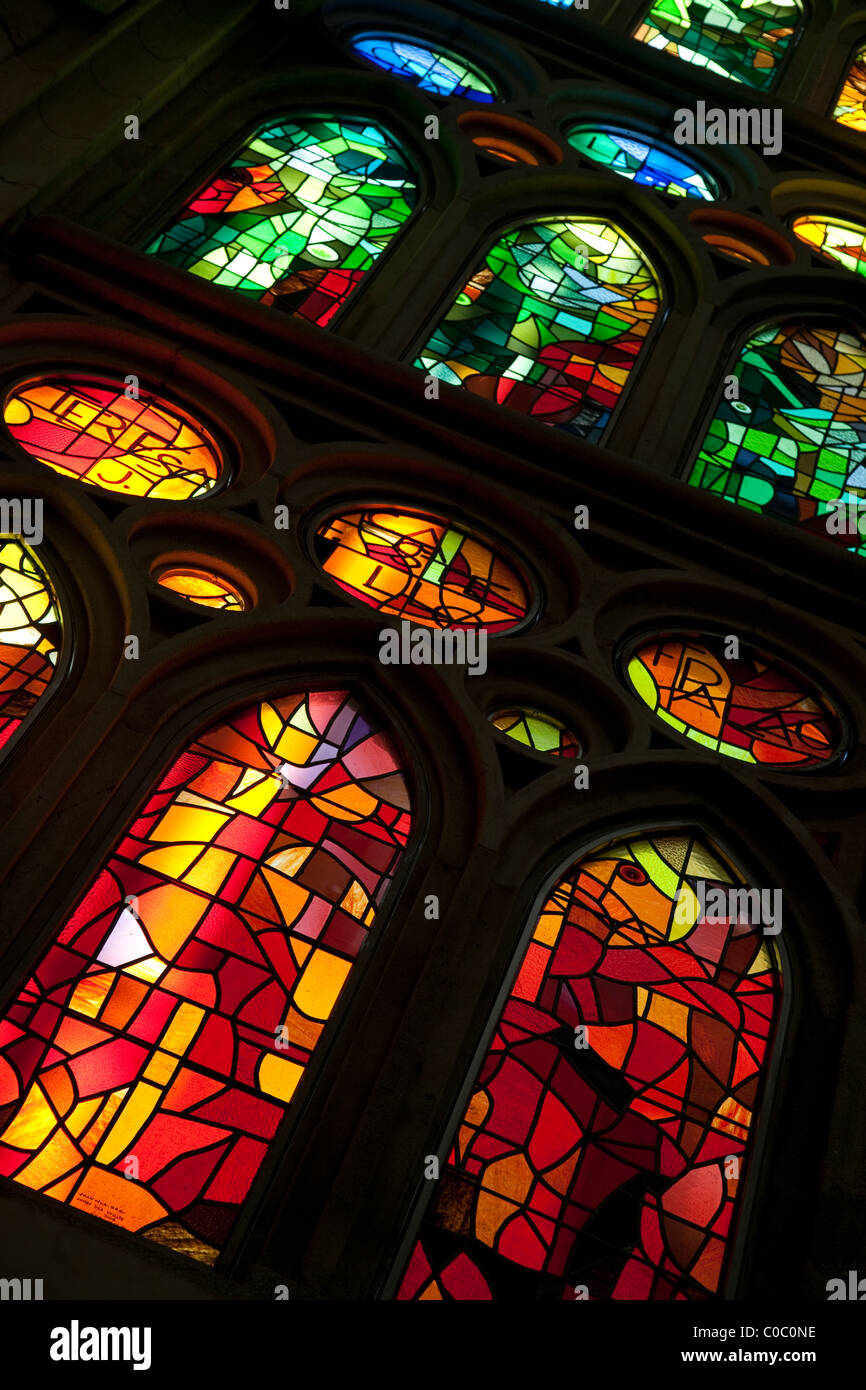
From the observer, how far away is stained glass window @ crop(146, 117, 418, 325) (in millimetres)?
6961

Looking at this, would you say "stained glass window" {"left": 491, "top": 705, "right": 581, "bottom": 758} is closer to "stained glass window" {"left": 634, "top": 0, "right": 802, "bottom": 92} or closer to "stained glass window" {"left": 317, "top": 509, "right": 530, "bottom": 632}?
"stained glass window" {"left": 317, "top": 509, "right": 530, "bottom": 632}

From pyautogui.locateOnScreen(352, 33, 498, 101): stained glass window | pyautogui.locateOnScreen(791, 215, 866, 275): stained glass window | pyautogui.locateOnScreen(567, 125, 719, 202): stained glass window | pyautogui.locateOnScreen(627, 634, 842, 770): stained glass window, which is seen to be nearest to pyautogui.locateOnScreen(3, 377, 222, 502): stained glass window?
pyautogui.locateOnScreen(627, 634, 842, 770): stained glass window

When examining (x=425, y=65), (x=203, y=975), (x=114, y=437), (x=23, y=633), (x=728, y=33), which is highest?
(x=728, y=33)

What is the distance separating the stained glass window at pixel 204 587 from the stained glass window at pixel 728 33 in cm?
602

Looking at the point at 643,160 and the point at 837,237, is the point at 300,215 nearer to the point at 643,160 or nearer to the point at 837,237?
the point at 643,160

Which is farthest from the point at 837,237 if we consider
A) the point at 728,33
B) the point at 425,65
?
the point at 425,65

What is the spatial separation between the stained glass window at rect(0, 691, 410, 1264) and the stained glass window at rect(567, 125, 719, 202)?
5016mm

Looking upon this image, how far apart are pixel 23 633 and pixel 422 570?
5.55 feet

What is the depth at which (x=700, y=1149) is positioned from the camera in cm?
423

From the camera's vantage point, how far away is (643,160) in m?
8.82

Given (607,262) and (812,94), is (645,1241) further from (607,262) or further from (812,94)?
(812,94)

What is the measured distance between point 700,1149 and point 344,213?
5147mm
